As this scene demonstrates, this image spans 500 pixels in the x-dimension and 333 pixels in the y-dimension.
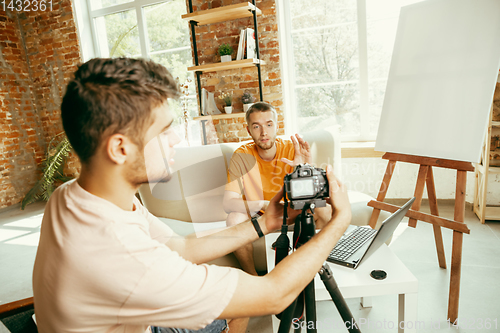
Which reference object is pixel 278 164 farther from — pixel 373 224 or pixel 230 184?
pixel 373 224

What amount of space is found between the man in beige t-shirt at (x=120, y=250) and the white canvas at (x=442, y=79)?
4.08ft

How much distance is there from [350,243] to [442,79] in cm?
100

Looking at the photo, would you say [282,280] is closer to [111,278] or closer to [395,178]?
[111,278]

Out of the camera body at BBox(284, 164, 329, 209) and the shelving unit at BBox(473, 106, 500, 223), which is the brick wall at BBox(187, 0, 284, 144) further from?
the camera body at BBox(284, 164, 329, 209)

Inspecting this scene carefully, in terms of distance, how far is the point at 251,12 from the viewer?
305 centimetres

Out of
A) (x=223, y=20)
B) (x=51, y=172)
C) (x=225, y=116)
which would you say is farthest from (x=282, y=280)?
(x=51, y=172)

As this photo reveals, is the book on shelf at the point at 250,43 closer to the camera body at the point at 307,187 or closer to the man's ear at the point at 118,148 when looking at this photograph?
the camera body at the point at 307,187

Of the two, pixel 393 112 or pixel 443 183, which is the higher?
pixel 393 112

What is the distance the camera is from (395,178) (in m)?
3.05

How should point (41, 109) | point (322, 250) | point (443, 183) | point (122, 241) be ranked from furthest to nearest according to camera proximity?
1. point (41, 109)
2. point (443, 183)
3. point (322, 250)
4. point (122, 241)

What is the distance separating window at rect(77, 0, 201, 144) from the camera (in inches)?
150

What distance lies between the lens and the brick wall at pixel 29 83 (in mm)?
4098

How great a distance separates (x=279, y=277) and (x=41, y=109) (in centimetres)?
500

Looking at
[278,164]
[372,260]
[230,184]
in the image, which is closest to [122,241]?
[372,260]
